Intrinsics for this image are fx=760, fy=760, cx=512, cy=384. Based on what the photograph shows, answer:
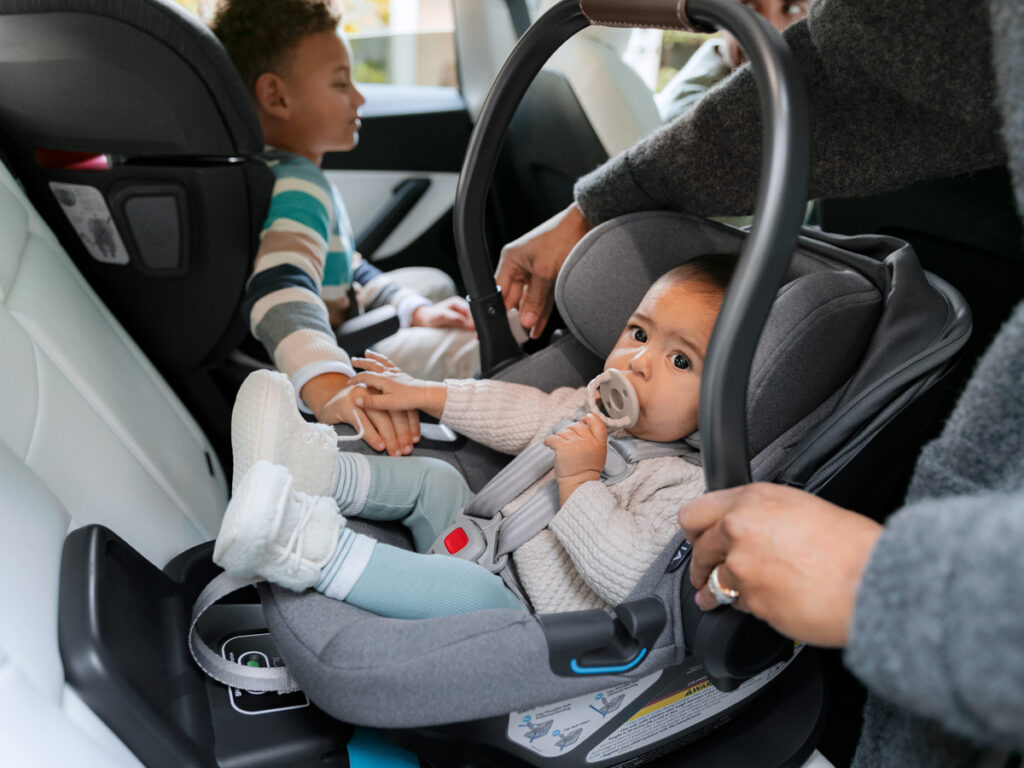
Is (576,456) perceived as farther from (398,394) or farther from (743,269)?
(743,269)

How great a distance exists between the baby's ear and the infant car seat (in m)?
0.65

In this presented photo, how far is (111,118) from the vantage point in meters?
1.09

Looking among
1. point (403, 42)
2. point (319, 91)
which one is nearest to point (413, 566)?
point (319, 91)

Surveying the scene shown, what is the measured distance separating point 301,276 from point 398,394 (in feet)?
0.93

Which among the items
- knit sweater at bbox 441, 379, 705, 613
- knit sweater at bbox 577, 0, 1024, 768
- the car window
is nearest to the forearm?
knit sweater at bbox 577, 0, 1024, 768

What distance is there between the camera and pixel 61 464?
0.93 metres

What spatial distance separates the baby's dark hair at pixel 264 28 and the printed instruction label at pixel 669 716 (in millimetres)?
1328

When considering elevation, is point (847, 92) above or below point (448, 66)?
above

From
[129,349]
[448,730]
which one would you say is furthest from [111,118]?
[448,730]

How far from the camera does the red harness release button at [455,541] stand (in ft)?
3.29

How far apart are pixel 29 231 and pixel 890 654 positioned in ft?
4.06

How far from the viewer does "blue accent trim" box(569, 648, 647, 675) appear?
2.25ft

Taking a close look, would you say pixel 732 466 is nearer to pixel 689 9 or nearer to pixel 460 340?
pixel 689 9

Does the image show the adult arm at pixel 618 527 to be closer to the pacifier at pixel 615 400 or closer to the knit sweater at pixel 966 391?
the pacifier at pixel 615 400
